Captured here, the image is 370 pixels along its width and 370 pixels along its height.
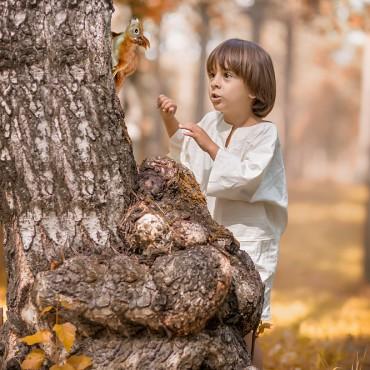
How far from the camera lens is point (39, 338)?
2.39 meters

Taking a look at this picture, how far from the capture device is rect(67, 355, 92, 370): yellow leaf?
2409 millimetres

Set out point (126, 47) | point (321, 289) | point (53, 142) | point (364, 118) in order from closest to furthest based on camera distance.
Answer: point (53, 142) < point (126, 47) < point (321, 289) < point (364, 118)

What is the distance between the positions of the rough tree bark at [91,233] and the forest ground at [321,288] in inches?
58.7

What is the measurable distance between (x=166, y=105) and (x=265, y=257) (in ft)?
3.00

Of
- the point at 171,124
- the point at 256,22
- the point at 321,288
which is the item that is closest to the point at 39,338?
the point at 171,124

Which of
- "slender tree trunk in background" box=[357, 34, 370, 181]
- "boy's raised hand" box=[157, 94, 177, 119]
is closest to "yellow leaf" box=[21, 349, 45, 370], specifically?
"boy's raised hand" box=[157, 94, 177, 119]

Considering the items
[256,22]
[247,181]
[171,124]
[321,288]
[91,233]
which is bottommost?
[321,288]

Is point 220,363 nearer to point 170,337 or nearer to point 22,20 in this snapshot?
point 170,337

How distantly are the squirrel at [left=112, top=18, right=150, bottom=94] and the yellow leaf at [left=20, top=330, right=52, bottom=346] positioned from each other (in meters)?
1.10

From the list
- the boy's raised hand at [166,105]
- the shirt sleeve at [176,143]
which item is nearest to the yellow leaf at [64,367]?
Result: the boy's raised hand at [166,105]

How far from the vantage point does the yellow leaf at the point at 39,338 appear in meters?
2.38

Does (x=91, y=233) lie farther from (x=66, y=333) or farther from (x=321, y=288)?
(x=321, y=288)

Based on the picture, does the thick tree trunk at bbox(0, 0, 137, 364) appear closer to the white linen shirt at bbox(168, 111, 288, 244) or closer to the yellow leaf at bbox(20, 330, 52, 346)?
the yellow leaf at bbox(20, 330, 52, 346)

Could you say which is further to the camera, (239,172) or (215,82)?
(215,82)
